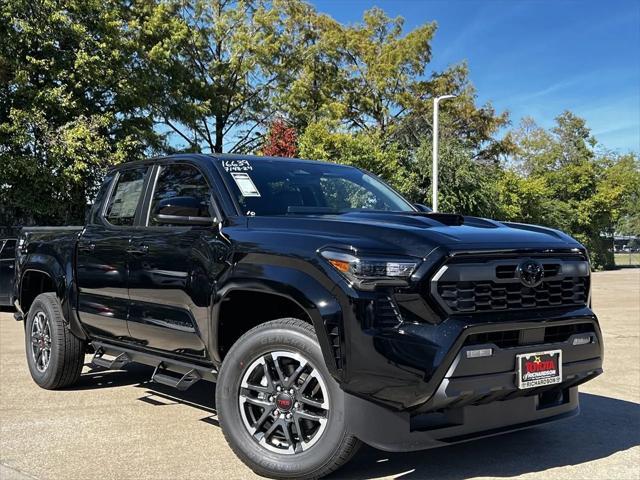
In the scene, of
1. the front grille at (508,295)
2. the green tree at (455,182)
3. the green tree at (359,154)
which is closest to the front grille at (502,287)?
the front grille at (508,295)

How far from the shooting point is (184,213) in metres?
4.49

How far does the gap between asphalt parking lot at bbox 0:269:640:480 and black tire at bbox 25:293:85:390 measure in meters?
0.14

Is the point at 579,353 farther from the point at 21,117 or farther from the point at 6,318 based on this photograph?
the point at 21,117

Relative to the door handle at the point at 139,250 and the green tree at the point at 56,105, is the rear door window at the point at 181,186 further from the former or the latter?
the green tree at the point at 56,105

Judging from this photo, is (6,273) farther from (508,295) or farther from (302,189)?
(508,295)

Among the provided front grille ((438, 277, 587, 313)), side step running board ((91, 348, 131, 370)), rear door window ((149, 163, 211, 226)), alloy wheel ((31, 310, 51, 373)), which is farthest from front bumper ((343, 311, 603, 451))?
alloy wheel ((31, 310, 51, 373))

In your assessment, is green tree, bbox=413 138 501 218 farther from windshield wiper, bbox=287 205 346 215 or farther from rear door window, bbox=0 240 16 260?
windshield wiper, bbox=287 205 346 215

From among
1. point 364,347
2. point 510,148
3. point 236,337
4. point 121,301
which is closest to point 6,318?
point 121,301

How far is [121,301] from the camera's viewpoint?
517 cm

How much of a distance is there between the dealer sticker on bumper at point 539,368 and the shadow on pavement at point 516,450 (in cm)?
70

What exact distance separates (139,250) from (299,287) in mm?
1737

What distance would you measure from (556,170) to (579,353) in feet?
115

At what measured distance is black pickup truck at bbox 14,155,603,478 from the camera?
3.45m

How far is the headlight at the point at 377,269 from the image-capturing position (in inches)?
137
